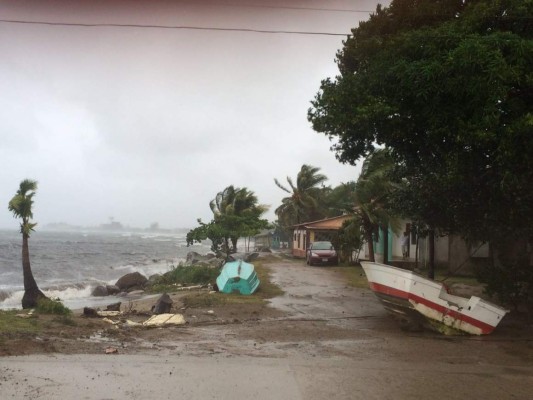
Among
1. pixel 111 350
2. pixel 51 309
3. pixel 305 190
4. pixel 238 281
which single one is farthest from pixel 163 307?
pixel 305 190

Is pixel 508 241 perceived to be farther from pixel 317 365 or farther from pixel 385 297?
pixel 317 365

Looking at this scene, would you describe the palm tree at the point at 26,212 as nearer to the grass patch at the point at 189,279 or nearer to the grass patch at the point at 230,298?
the grass patch at the point at 230,298

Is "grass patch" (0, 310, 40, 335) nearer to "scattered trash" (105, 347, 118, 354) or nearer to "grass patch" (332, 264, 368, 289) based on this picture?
"scattered trash" (105, 347, 118, 354)

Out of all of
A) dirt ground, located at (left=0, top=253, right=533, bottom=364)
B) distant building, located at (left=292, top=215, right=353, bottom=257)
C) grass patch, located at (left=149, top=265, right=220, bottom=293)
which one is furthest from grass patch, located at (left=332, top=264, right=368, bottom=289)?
grass patch, located at (left=149, top=265, right=220, bottom=293)

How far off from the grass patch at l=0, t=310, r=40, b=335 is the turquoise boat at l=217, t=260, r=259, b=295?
7.24m

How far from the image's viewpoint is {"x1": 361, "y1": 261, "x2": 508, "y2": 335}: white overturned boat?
9.70m

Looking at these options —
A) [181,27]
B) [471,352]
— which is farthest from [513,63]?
[181,27]

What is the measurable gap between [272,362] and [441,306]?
14.3ft

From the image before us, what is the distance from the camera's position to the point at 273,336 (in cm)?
974

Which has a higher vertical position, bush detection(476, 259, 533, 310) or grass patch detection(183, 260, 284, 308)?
bush detection(476, 259, 533, 310)

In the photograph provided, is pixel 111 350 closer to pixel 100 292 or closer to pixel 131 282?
pixel 100 292

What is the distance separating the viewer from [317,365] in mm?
7133

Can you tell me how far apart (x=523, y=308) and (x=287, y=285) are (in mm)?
9384

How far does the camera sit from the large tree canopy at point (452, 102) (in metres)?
7.88
